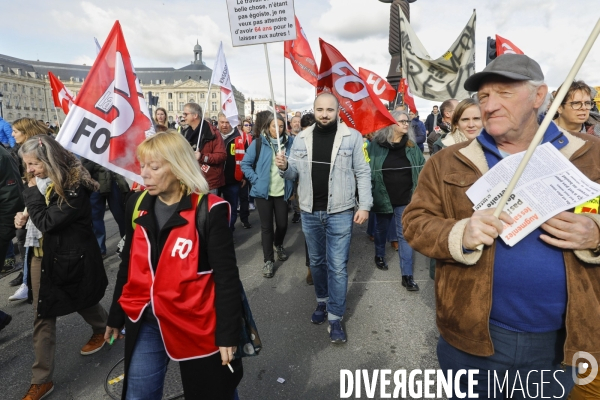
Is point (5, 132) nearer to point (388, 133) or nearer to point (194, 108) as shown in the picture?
point (194, 108)

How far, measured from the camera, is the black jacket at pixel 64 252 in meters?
2.80

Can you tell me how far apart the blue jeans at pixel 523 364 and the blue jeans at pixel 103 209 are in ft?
17.4

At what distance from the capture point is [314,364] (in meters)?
3.02

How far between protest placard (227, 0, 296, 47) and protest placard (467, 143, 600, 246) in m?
2.71

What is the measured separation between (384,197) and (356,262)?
116 cm

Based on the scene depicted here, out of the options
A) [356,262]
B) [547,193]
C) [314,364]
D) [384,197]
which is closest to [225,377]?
[314,364]

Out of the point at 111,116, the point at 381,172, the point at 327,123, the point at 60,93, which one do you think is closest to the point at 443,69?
the point at 381,172

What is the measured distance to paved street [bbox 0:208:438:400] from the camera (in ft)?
9.31

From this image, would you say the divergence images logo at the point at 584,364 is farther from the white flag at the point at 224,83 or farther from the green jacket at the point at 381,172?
the white flag at the point at 224,83

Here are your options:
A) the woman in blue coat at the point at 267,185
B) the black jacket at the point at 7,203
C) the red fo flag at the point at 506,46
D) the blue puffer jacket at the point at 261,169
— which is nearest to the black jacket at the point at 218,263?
the black jacket at the point at 7,203

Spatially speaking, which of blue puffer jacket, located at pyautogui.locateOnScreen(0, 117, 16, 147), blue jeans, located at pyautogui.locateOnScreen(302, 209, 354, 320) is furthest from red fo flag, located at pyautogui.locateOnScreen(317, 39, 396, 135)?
blue puffer jacket, located at pyautogui.locateOnScreen(0, 117, 16, 147)

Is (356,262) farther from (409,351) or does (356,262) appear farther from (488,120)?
(488,120)

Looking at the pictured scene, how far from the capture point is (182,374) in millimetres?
1959

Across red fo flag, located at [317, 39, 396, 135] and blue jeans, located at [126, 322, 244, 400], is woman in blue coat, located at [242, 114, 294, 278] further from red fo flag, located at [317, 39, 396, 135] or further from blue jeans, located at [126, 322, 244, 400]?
blue jeans, located at [126, 322, 244, 400]
